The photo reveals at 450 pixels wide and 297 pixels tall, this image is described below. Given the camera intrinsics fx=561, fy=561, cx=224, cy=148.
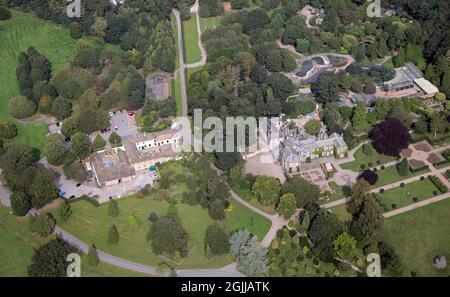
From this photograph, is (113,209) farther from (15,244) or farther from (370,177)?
(370,177)

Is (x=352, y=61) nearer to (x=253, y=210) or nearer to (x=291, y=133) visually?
(x=291, y=133)

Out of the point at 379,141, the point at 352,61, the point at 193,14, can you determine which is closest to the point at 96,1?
the point at 193,14

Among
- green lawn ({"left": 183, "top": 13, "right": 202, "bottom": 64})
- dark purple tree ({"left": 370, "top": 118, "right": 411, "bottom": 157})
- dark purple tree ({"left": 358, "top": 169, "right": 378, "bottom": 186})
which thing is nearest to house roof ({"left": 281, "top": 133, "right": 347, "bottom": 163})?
dark purple tree ({"left": 370, "top": 118, "right": 411, "bottom": 157})

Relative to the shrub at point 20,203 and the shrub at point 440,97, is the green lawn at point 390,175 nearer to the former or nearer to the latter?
the shrub at point 440,97

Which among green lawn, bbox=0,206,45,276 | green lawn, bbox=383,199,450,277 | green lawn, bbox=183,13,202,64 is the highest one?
green lawn, bbox=183,13,202,64

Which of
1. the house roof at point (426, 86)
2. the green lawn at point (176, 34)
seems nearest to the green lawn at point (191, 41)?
the green lawn at point (176, 34)

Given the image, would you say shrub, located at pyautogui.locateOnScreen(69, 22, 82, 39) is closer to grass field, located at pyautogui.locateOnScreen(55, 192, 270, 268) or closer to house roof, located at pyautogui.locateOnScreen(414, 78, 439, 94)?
grass field, located at pyautogui.locateOnScreen(55, 192, 270, 268)

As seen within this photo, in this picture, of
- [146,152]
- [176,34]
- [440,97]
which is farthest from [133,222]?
[176,34]
